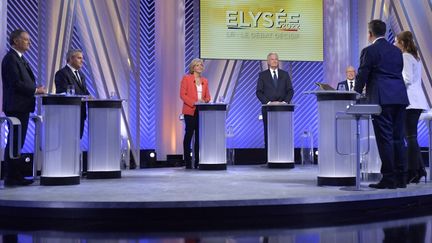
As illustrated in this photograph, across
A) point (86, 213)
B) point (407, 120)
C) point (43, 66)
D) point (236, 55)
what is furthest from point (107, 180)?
point (236, 55)

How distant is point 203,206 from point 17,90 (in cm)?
256

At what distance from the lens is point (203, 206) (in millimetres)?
4414

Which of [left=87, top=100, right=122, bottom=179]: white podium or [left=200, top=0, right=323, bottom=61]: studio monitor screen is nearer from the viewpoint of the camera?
[left=87, top=100, right=122, bottom=179]: white podium

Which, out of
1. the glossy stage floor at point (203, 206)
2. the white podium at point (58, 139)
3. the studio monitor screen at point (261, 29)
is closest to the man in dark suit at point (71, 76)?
the white podium at point (58, 139)

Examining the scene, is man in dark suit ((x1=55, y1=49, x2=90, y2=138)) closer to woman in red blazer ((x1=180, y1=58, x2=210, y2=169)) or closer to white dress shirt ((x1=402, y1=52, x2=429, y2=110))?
woman in red blazer ((x1=180, y1=58, x2=210, y2=169))

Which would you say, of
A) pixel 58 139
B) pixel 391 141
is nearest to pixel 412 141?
pixel 391 141

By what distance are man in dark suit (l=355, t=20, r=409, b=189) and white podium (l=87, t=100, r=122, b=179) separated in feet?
9.80

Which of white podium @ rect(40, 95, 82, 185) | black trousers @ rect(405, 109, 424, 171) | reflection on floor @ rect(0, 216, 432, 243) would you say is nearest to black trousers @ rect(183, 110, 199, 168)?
white podium @ rect(40, 95, 82, 185)

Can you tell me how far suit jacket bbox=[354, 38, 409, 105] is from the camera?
527 centimetres

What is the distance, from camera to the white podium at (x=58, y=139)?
5.75 meters

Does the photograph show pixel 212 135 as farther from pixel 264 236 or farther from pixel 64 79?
pixel 264 236

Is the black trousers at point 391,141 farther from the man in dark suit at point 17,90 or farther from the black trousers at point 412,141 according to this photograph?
the man in dark suit at point 17,90

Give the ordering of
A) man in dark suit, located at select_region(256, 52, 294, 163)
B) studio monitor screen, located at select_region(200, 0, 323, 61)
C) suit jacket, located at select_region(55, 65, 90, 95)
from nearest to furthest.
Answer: suit jacket, located at select_region(55, 65, 90, 95) → man in dark suit, located at select_region(256, 52, 294, 163) → studio monitor screen, located at select_region(200, 0, 323, 61)

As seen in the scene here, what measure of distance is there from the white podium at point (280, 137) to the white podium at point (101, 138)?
8.80 ft
